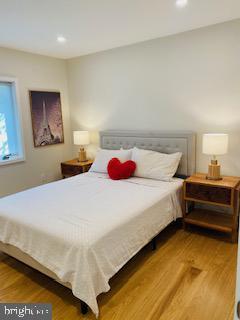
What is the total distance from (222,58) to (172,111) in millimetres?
895

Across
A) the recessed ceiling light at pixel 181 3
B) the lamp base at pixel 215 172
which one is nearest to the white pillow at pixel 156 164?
the lamp base at pixel 215 172

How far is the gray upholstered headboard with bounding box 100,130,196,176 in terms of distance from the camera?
3.29 m

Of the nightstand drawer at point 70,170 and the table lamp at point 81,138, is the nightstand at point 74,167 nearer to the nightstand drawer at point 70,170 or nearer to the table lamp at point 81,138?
the nightstand drawer at point 70,170

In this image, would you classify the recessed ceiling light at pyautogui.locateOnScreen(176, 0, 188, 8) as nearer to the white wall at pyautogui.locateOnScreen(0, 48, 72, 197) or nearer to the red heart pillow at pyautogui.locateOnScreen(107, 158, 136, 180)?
the red heart pillow at pyautogui.locateOnScreen(107, 158, 136, 180)

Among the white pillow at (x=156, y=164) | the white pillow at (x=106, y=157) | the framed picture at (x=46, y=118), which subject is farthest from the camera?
the framed picture at (x=46, y=118)

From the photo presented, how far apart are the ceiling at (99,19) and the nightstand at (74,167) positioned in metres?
1.85

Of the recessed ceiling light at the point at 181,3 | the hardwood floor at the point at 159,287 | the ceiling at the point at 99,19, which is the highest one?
the ceiling at the point at 99,19

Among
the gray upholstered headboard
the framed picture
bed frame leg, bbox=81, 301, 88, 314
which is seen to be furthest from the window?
bed frame leg, bbox=81, 301, 88, 314

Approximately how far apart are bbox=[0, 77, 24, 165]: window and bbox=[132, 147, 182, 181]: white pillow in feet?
6.37

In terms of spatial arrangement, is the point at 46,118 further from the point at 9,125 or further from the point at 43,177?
the point at 43,177

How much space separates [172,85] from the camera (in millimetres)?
3375

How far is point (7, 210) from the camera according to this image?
7.61 feet

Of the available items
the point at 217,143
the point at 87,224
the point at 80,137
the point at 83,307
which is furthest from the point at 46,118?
the point at 83,307

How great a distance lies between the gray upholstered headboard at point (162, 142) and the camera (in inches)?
129
